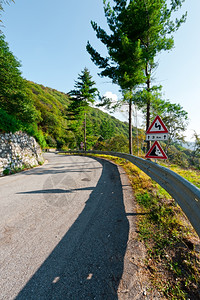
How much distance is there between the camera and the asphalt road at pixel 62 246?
139 centimetres

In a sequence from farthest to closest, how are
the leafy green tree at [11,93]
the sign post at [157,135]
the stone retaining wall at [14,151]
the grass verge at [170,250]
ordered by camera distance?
the leafy green tree at [11,93] < the stone retaining wall at [14,151] < the sign post at [157,135] < the grass verge at [170,250]

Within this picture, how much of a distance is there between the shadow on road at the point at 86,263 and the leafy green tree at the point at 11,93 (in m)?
9.17

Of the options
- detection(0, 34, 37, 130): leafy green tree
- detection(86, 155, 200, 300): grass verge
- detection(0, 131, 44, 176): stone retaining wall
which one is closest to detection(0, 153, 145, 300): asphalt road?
detection(86, 155, 200, 300): grass verge

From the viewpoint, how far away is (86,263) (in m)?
1.69

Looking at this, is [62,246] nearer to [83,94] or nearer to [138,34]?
[138,34]

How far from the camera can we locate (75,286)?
4.60 feet

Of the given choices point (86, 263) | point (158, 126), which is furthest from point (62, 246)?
point (158, 126)

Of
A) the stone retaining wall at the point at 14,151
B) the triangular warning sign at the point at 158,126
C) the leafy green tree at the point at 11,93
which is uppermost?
the leafy green tree at the point at 11,93

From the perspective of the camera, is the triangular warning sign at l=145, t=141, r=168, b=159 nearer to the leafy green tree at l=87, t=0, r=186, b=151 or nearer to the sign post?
the sign post

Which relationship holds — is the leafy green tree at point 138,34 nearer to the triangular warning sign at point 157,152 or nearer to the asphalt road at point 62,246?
the triangular warning sign at point 157,152

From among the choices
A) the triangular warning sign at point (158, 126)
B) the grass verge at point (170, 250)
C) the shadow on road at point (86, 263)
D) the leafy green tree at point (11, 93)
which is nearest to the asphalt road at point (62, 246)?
the shadow on road at point (86, 263)

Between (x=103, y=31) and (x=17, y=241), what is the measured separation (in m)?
13.9

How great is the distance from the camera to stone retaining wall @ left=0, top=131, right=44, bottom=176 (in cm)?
720

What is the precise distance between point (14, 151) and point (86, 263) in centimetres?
871
